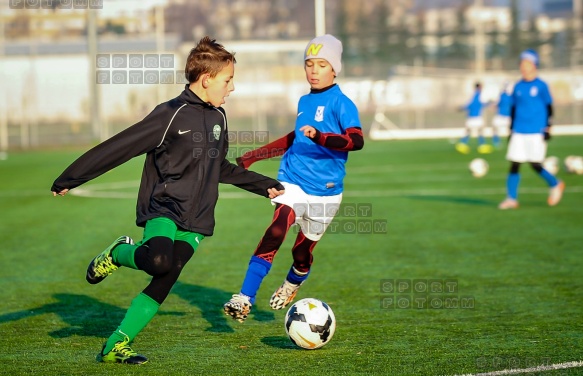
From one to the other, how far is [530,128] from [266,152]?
351 inches

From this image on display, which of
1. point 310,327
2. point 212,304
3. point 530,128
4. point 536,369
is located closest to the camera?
point 536,369

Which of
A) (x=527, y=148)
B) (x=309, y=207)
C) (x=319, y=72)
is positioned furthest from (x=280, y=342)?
→ (x=527, y=148)

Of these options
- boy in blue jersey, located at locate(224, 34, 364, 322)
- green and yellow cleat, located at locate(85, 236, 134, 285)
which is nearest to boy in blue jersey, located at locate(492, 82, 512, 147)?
boy in blue jersey, located at locate(224, 34, 364, 322)

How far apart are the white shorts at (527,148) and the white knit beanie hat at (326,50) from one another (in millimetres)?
8392

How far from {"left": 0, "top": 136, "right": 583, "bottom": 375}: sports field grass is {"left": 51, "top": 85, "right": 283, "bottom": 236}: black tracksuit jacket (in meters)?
0.93

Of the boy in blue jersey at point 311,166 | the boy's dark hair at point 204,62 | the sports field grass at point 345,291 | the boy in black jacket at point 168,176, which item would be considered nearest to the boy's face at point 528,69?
the sports field grass at point 345,291

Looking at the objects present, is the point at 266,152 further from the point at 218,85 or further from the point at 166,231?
the point at 166,231

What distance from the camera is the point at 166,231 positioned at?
580 centimetres

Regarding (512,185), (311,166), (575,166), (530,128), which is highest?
(311,166)

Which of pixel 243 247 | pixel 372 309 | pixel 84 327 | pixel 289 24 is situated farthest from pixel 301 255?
pixel 289 24

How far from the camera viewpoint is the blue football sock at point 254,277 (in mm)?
6602

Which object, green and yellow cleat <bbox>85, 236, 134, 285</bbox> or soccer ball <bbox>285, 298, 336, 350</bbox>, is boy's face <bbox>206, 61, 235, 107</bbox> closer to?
green and yellow cleat <bbox>85, 236, 134, 285</bbox>

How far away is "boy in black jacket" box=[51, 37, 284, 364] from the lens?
5.68m

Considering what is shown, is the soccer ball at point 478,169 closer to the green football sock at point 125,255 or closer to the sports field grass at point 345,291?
the sports field grass at point 345,291
